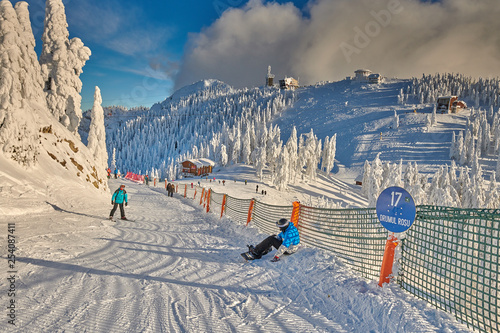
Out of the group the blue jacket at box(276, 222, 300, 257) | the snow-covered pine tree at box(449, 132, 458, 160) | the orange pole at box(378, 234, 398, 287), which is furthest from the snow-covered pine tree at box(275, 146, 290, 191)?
the snow-covered pine tree at box(449, 132, 458, 160)

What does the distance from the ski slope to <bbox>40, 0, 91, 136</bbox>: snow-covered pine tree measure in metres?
20.5

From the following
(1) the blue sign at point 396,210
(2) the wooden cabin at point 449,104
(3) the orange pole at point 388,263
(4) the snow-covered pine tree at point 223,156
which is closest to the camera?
(1) the blue sign at point 396,210

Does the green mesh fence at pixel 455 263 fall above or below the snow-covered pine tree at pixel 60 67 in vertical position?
below

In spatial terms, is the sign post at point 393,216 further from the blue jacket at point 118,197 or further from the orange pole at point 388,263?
the blue jacket at point 118,197

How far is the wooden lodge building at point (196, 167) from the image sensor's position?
83.1 metres

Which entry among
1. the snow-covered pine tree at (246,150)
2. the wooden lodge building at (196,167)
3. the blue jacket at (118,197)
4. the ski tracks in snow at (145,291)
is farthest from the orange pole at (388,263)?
the snow-covered pine tree at (246,150)

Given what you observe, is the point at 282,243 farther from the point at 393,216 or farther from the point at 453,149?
the point at 453,149

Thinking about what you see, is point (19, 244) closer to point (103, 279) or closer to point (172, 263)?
point (103, 279)

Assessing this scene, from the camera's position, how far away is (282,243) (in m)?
6.89

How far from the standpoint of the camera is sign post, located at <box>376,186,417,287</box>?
4613 mm

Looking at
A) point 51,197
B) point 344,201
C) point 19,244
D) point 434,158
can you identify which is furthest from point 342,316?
point 434,158

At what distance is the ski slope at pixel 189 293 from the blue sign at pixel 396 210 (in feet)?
3.86

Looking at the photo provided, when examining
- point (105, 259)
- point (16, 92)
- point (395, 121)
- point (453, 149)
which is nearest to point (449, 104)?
point (395, 121)

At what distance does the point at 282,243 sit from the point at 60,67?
2833 cm
